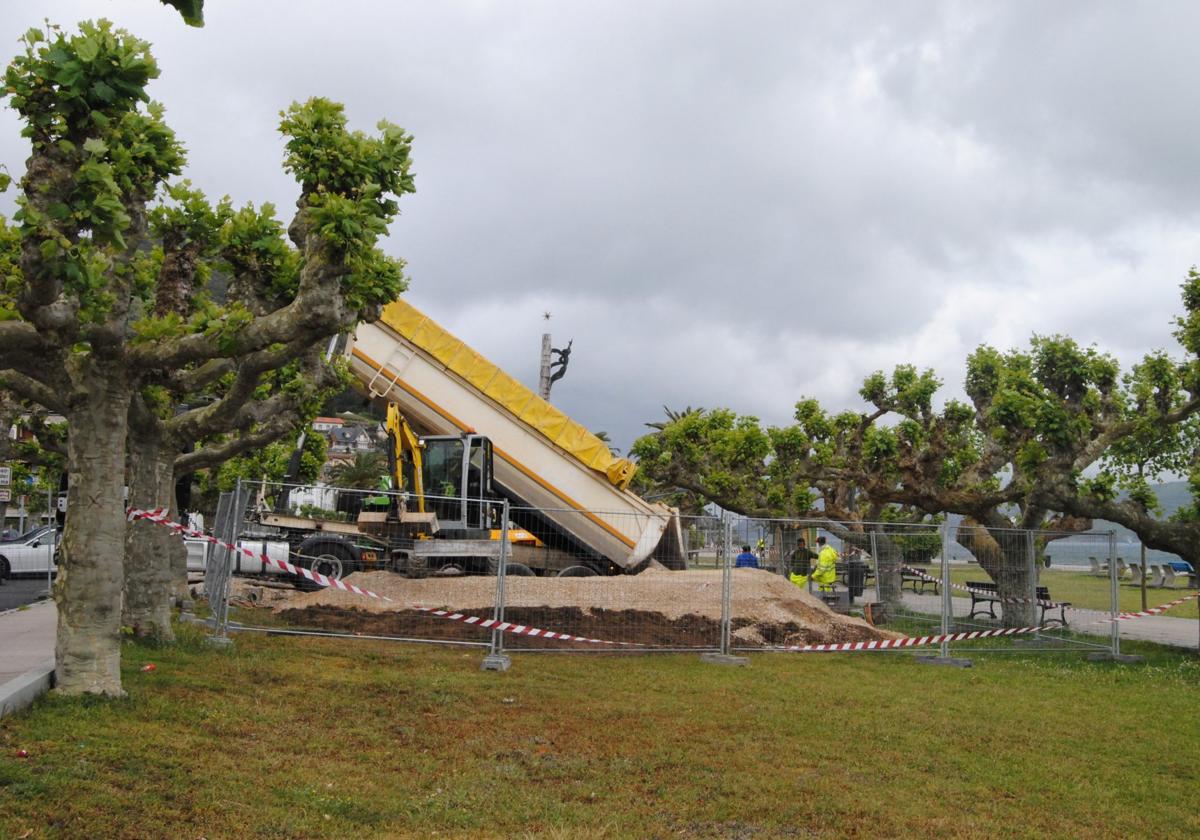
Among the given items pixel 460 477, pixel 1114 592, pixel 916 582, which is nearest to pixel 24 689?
pixel 460 477

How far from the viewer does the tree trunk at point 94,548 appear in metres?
7.62

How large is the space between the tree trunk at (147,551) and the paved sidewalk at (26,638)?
3.06 feet

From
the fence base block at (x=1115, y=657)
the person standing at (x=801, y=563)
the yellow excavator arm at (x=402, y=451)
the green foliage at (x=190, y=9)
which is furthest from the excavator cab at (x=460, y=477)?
the green foliage at (x=190, y=9)

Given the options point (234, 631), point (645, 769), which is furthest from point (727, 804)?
point (234, 631)

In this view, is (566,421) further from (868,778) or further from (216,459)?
(868,778)

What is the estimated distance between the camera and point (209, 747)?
668 cm

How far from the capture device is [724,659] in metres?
12.8

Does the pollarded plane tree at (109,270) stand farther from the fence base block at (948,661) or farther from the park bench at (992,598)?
the park bench at (992,598)

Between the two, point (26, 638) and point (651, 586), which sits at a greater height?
point (651, 586)

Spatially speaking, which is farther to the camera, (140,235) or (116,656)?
(140,235)

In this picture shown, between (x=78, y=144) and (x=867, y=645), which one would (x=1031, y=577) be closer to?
(x=867, y=645)

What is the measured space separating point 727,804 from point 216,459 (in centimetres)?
1108

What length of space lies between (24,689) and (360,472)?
158ft

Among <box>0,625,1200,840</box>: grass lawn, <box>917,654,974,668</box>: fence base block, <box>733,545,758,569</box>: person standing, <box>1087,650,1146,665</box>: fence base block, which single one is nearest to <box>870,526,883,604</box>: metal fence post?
<box>917,654,974,668</box>: fence base block
